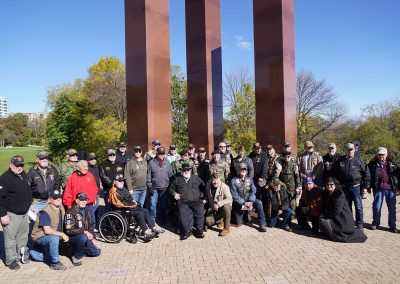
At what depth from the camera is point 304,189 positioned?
273 inches

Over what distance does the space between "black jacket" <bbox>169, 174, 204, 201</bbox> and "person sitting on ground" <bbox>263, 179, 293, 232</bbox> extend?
5.21 feet

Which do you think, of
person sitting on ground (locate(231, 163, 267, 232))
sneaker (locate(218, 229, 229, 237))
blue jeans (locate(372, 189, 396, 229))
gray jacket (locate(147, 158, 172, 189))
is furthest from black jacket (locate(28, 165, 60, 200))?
blue jeans (locate(372, 189, 396, 229))

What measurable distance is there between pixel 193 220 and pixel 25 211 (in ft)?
10.5

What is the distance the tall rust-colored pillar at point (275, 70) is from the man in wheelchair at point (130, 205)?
5.18m

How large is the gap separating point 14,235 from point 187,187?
333cm

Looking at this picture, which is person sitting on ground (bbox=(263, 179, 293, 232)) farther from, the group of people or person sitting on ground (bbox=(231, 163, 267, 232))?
person sitting on ground (bbox=(231, 163, 267, 232))

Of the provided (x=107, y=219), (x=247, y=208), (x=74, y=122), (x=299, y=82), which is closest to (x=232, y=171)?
(x=247, y=208)

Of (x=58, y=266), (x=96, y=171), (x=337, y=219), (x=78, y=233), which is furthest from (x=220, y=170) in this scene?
(x=58, y=266)

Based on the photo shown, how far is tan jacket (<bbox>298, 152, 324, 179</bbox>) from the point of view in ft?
23.8

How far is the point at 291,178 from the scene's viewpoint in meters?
7.25

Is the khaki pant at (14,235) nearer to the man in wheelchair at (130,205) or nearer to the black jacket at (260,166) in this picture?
the man in wheelchair at (130,205)

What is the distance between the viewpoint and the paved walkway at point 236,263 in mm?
4461

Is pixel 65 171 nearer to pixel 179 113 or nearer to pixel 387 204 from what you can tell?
pixel 387 204

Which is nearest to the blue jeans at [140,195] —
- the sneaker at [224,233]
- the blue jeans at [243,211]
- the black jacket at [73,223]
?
the black jacket at [73,223]
